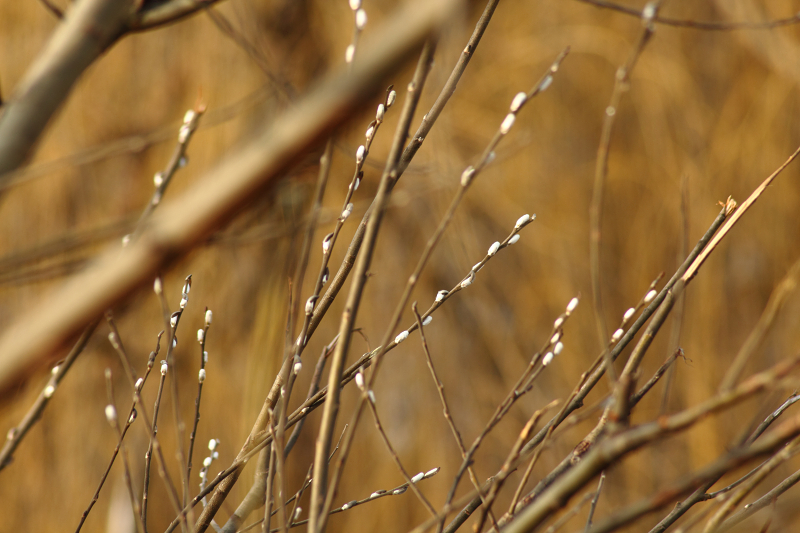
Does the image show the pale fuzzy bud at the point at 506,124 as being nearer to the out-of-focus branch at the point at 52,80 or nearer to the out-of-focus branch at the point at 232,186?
the out-of-focus branch at the point at 232,186

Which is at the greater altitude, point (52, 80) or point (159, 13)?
point (159, 13)

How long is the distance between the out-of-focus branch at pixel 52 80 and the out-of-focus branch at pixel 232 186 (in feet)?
0.83

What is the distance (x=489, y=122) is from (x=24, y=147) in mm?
1673

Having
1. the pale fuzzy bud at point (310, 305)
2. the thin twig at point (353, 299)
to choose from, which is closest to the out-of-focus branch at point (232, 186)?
the thin twig at point (353, 299)

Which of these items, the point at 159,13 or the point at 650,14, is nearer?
the point at 650,14

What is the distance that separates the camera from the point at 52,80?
0.43 m

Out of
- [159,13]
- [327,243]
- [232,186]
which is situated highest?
[159,13]

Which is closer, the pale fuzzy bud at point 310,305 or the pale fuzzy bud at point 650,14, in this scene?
the pale fuzzy bud at point 650,14

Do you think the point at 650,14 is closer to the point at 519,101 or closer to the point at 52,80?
the point at 519,101

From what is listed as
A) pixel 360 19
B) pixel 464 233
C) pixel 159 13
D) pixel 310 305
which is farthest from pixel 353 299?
pixel 464 233

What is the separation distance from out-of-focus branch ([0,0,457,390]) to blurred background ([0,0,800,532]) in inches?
56.0

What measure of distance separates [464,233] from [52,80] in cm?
138

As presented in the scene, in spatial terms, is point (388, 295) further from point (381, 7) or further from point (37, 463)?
point (37, 463)

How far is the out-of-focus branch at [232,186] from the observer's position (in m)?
0.21
